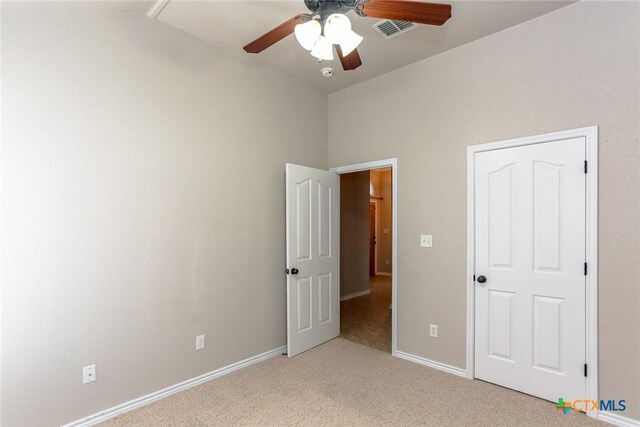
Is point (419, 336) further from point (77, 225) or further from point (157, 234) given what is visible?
point (77, 225)

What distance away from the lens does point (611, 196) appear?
226 centimetres

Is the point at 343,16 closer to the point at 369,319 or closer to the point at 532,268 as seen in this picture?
the point at 532,268

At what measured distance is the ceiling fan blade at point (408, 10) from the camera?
1607 millimetres

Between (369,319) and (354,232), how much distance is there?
2.02 meters

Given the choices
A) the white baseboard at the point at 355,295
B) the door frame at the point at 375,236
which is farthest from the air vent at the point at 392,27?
the door frame at the point at 375,236

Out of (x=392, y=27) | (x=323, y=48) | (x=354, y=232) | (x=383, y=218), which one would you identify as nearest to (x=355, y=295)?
(x=354, y=232)

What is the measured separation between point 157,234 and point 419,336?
2.58 metres

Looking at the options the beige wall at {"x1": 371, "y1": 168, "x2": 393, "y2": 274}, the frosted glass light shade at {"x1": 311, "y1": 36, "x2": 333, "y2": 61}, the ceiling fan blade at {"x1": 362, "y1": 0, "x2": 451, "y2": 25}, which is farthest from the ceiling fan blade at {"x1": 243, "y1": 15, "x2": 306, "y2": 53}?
the beige wall at {"x1": 371, "y1": 168, "x2": 393, "y2": 274}

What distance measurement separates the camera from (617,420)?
222 centimetres

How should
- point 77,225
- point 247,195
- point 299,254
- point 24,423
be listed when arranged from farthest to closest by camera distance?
point 299,254
point 247,195
point 77,225
point 24,423

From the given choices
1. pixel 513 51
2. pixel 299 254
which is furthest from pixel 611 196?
pixel 299 254

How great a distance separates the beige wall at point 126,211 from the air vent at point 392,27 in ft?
4.17

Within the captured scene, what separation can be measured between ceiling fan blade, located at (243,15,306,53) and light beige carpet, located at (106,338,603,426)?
2.51 m

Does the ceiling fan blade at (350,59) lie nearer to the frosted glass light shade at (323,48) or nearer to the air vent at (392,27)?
the frosted glass light shade at (323,48)
